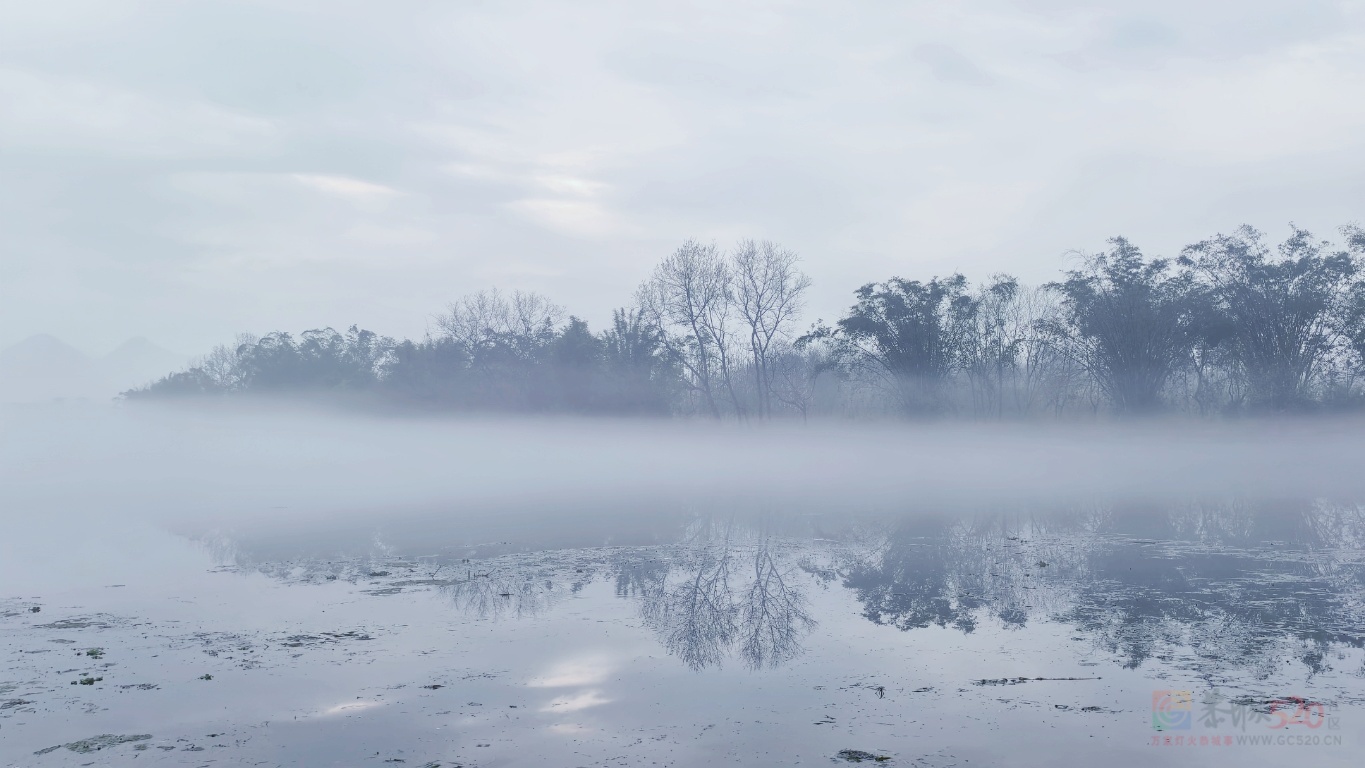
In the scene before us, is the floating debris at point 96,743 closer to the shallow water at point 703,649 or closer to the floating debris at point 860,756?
the shallow water at point 703,649

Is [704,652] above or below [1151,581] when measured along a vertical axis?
below

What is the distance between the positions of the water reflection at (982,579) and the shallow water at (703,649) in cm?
7

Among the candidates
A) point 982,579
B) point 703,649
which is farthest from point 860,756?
point 982,579

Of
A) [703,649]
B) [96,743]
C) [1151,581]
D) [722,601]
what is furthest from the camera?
[1151,581]

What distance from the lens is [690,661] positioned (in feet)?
33.7

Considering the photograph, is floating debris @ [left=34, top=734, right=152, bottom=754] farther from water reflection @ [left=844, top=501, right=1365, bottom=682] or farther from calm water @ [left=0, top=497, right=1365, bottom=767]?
water reflection @ [left=844, top=501, right=1365, bottom=682]

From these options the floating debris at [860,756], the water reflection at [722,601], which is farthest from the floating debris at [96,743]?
the floating debris at [860,756]

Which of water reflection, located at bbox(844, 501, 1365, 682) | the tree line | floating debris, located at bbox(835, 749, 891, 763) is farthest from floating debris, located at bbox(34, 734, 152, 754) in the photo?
the tree line

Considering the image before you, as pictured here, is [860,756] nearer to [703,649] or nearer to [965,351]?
[703,649]

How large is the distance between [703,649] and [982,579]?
545 cm

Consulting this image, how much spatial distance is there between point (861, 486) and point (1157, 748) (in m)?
24.6

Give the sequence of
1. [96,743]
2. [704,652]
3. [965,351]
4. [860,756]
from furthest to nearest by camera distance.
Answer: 1. [965,351]
2. [704,652]
3. [96,743]
4. [860,756]

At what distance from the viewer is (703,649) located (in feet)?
35.4

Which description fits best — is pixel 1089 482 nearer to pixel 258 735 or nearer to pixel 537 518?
pixel 537 518
